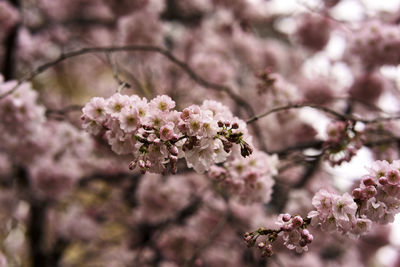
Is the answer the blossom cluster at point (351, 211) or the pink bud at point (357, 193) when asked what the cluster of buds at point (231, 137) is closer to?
the blossom cluster at point (351, 211)

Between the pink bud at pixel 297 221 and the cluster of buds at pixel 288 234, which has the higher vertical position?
the pink bud at pixel 297 221

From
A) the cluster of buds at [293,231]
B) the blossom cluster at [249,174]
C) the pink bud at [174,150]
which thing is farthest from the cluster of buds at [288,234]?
the blossom cluster at [249,174]

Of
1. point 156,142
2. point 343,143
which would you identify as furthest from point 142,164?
point 343,143

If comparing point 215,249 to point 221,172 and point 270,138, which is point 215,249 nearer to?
point 270,138

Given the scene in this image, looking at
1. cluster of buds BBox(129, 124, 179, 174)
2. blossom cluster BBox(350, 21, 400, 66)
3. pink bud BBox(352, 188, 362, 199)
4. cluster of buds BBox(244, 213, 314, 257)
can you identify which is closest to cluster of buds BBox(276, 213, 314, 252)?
cluster of buds BBox(244, 213, 314, 257)

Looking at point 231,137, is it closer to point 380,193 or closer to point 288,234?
point 288,234

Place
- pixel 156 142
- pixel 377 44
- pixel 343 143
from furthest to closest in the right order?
1. pixel 377 44
2. pixel 343 143
3. pixel 156 142
